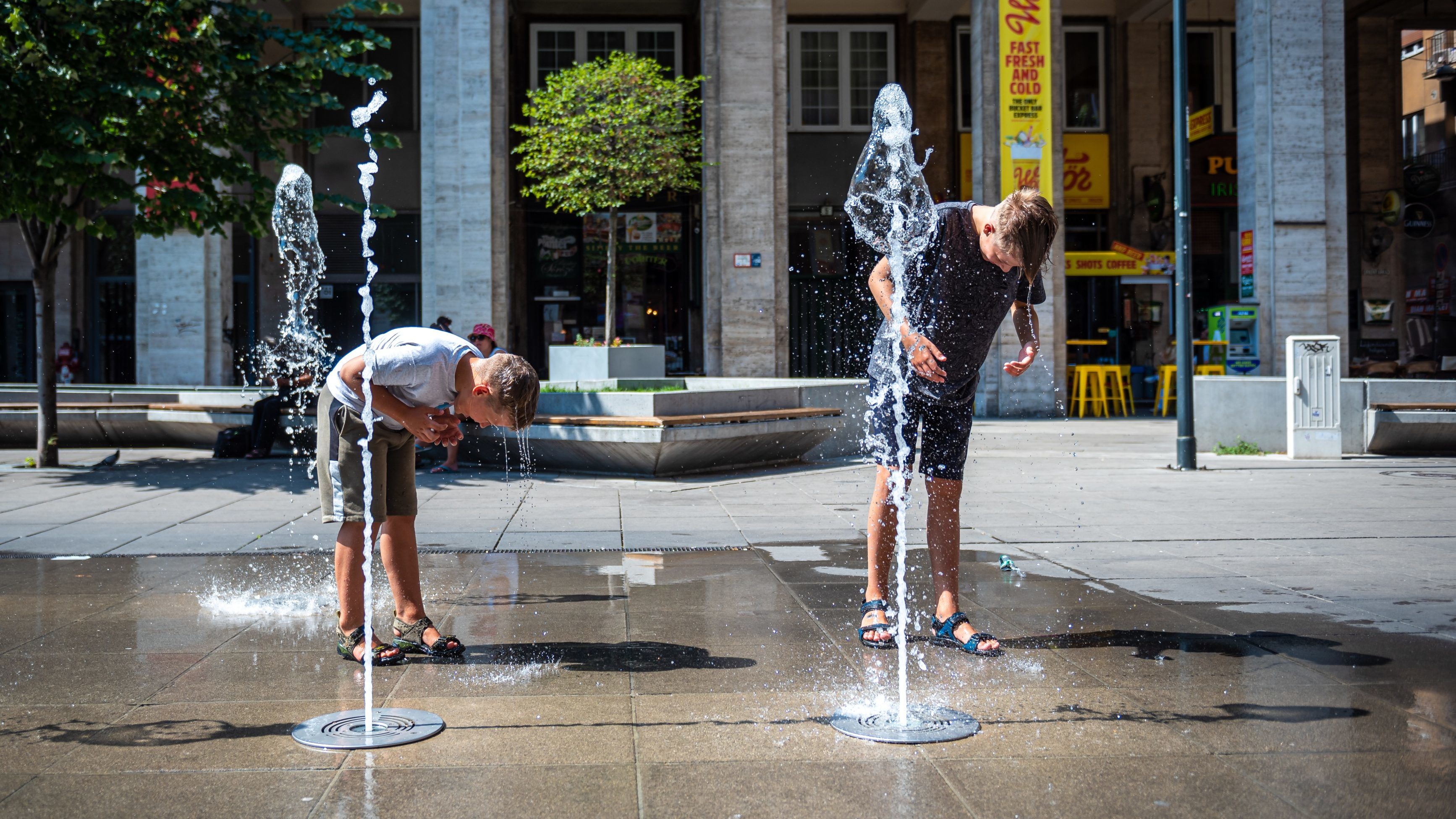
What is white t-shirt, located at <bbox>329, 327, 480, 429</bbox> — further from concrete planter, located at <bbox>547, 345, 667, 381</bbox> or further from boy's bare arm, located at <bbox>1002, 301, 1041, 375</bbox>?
concrete planter, located at <bbox>547, 345, 667, 381</bbox>

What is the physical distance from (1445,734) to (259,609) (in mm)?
4541

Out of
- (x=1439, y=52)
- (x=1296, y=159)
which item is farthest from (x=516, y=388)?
(x=1439, y=52)

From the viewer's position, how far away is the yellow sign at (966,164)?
1048 inches

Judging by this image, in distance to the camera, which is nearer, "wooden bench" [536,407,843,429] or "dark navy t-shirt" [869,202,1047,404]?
"dark navy t-shirt" [869,202,1047,404]

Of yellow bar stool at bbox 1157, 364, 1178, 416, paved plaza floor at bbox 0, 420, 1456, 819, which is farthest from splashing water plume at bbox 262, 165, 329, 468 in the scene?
yellow bar stool at bbox 1157, 364, 1178, 416

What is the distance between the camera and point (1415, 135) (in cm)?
3981

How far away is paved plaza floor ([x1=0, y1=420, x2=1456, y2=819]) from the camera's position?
2.93m

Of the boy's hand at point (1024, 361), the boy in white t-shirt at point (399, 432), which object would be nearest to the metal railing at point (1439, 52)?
the boy's hand at point (1024, 361)

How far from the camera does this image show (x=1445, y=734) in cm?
332

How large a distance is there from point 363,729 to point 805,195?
2383cm

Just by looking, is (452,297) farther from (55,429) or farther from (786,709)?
(786,709)

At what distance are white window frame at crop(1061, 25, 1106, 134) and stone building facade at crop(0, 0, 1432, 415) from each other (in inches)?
2.6

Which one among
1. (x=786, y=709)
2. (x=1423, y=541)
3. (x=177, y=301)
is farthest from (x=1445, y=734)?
(x=177, y=301)

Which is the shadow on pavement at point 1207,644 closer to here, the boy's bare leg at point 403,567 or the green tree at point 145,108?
the boy's bare leg at point 403,567
